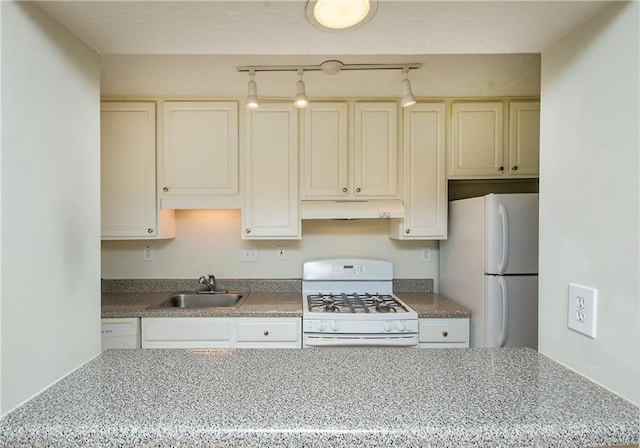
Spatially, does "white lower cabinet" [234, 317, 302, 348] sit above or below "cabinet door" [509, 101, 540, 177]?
below

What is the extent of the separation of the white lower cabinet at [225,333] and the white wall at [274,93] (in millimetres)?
606

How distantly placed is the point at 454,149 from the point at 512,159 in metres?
0.42

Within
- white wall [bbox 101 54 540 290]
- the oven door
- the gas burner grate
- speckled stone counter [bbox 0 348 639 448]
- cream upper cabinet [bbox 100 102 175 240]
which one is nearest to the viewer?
speckled stone counter [bbox 0 348 639 448]

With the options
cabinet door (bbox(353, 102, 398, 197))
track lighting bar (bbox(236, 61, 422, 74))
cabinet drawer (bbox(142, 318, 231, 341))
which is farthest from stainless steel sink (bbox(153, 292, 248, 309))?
track lighting bar (bbox(236, 61, 422, 74))

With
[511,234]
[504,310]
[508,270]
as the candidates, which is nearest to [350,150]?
[511,234]

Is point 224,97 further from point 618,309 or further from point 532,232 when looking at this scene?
point 618,309

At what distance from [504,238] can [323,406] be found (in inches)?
64.1

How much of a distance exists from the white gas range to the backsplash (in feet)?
0.45

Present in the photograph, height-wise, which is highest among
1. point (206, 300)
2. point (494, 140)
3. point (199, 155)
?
point (494, 140)

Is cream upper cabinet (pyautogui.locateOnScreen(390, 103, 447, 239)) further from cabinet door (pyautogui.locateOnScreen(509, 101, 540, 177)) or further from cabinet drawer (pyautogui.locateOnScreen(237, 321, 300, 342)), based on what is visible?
cabinet drawer (pyautogui.locateOnScreen(237, 321, 300, 342))

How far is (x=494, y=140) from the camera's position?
2.40 meters

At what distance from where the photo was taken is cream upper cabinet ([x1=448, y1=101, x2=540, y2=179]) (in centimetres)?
239

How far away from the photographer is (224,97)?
2.34 meters

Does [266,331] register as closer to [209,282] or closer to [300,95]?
[209,282]
